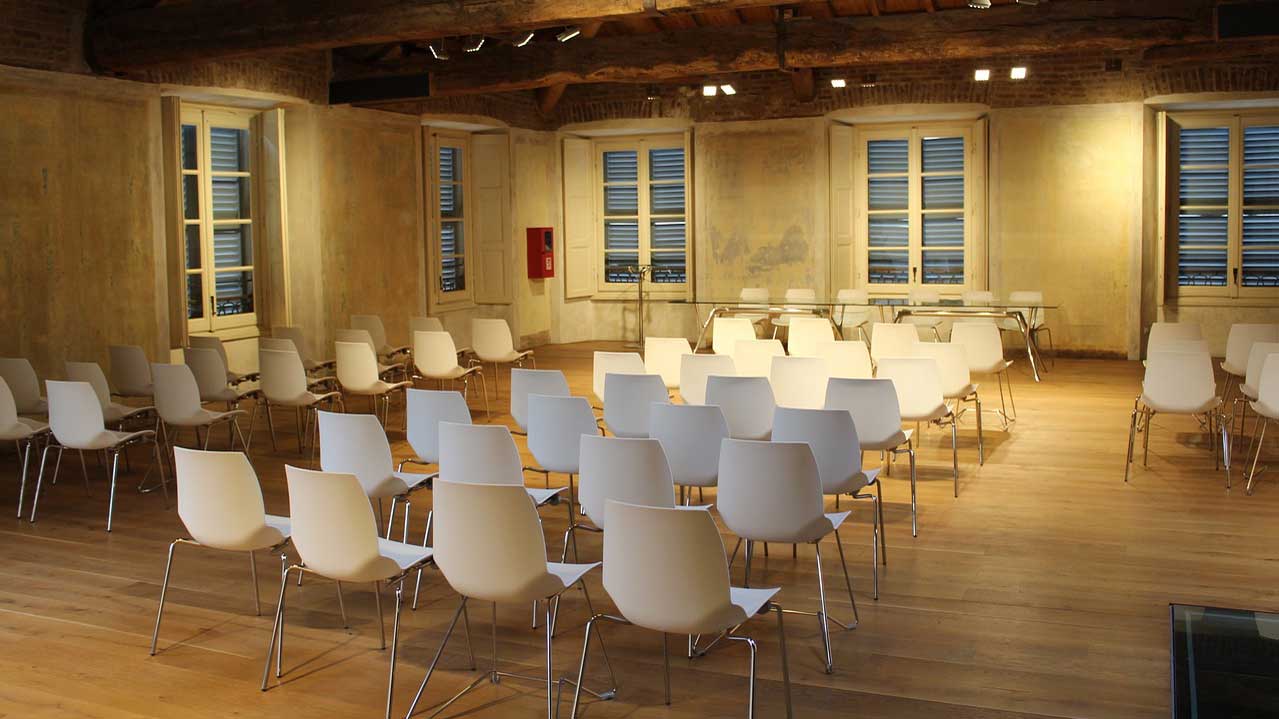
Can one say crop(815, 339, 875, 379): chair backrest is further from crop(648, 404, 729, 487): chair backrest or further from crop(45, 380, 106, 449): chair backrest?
crop(45, 380, 106, 449): chair backrest

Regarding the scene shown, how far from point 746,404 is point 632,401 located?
2.22 ft

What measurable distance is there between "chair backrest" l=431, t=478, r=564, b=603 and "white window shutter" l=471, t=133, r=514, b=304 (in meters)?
11.5

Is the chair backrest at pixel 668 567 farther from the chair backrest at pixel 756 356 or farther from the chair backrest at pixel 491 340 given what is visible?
the chair backrest at pixel 491 340

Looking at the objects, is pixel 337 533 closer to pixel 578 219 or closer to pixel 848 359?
pixel 848 359

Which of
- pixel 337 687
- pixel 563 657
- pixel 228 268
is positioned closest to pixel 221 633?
pixel 337 687

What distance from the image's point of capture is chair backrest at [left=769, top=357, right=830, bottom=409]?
770 centimetres

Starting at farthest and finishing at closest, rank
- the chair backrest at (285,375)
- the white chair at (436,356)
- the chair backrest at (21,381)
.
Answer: the white chair at (436,356) < the chair backrest at (285,375) < the chair backrest at (21,381)

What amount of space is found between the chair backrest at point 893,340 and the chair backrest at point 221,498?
5.50 metres

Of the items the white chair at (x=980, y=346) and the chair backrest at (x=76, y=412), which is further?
the white chair at (x=980, y=346)

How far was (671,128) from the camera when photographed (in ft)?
52.5

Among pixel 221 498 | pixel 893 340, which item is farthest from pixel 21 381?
pixel 893 340

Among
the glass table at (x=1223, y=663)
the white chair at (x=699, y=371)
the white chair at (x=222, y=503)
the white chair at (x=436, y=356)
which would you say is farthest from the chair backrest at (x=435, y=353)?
the glass table at (x=1223, y=663)

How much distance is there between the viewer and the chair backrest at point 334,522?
4.32 meters

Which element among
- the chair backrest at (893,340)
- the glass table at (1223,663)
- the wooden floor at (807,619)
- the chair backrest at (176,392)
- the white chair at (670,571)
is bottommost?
the wooden floor at (807,619)
